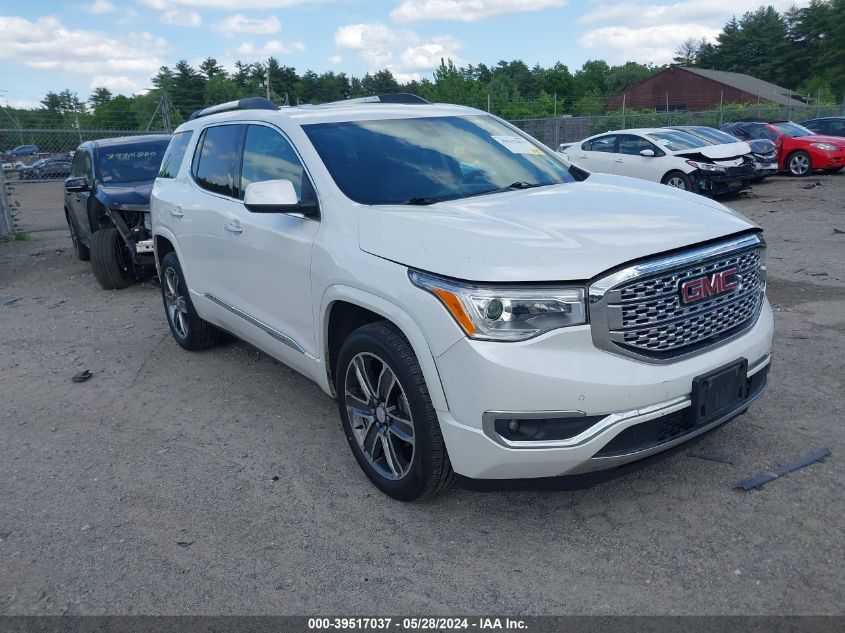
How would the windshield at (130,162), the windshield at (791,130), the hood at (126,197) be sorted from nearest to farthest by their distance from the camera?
the hood at (126,197)
the windshield at (130,162)
the windshield at (791,130)

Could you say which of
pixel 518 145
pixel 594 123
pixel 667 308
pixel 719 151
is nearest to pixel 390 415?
pixel 667 308

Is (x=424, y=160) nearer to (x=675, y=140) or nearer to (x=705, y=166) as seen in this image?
(x=705, y=166)

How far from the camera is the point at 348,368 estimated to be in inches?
139

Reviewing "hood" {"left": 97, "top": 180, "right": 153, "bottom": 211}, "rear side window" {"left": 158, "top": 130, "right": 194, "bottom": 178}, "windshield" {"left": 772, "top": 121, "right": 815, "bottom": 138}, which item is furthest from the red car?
"rear side window" {"left": 158, "top": 130, "right": 194, "bottom": 178}

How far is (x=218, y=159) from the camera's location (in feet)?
16.5

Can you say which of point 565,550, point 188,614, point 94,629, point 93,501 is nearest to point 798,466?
point 565,550

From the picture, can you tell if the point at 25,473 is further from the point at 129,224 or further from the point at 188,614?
the point at 129,224

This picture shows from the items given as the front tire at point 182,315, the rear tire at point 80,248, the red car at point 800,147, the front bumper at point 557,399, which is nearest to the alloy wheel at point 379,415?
the front bumper at point 557,399

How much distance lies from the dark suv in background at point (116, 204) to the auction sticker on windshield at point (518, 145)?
5.11m

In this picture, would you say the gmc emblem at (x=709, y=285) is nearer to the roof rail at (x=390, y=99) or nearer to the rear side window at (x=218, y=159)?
the roof rail at (x=390, y=99)

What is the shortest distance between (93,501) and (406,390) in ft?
6.00

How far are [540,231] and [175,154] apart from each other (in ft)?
13.0

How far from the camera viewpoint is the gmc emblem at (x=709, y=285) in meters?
2.98

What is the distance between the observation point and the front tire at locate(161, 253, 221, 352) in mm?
5738
